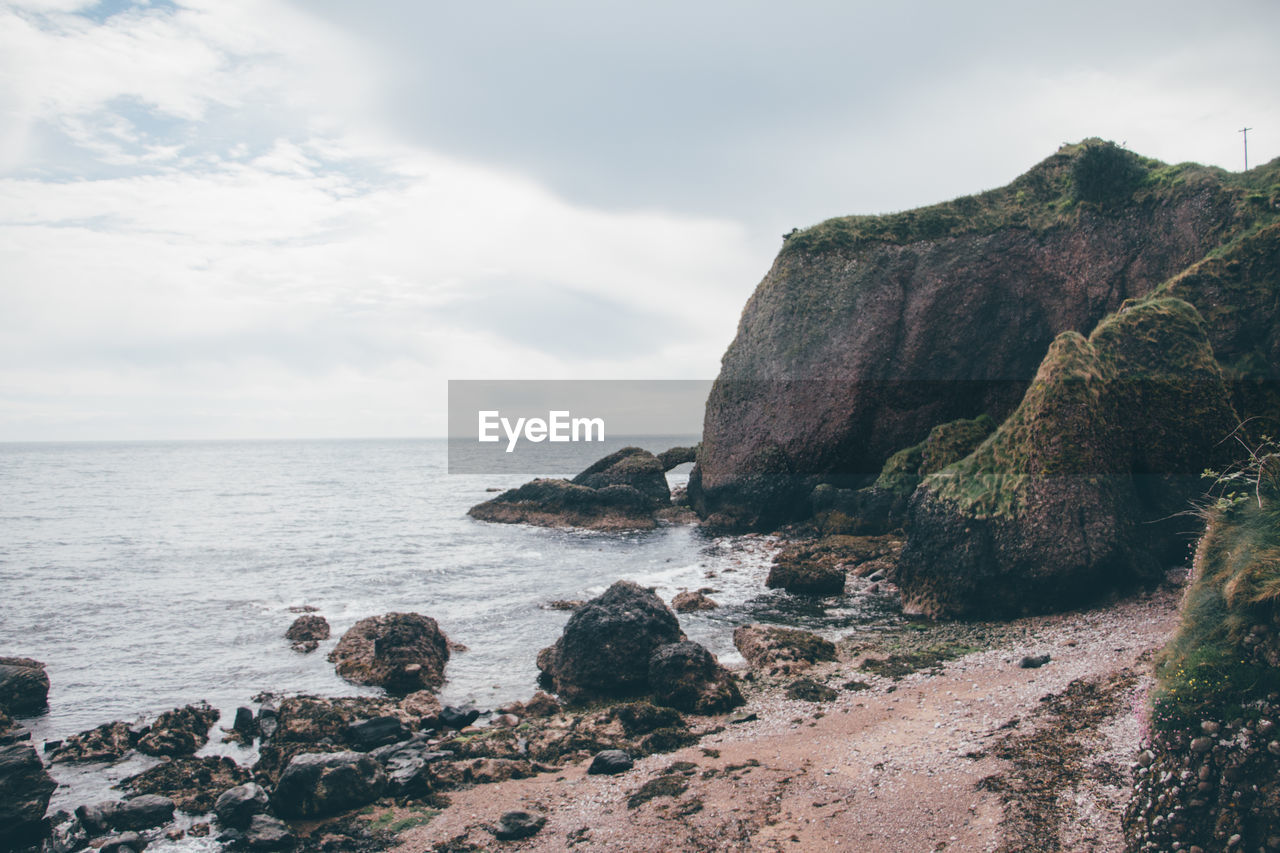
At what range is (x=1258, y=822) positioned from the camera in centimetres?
595

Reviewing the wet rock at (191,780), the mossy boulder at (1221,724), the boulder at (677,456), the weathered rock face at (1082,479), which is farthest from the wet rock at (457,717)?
the boulder at (677,456)

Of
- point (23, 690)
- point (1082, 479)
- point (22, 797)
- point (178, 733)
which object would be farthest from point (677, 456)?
point (22, 797)

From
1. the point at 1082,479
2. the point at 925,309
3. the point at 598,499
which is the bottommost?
the point at 598,499

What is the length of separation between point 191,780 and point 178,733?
196cm

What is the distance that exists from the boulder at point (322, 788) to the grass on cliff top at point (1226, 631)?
9.92 meters

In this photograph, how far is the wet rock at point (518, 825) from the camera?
362 inches

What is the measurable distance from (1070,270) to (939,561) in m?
18.3

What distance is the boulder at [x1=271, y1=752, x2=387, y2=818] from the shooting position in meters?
10.3

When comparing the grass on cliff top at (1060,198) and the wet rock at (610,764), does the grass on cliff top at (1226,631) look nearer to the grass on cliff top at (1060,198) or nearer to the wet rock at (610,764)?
the wet rock at (610,764)

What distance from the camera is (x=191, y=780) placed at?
441 inches

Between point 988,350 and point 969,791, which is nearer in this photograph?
point 969,791

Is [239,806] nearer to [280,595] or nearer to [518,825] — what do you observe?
[518,825]

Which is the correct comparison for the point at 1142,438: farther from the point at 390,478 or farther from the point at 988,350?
the point at 390,478

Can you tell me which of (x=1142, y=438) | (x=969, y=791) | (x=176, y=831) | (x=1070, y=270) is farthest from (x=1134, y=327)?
(x=176, y=831)
